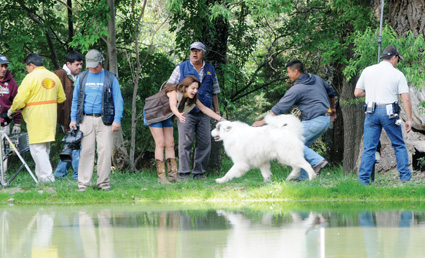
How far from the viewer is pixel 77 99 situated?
10.6m

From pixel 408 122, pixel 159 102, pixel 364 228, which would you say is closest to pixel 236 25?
pixel 159 102

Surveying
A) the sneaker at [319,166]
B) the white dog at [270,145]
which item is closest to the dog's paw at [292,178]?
the white dog at [270,145]

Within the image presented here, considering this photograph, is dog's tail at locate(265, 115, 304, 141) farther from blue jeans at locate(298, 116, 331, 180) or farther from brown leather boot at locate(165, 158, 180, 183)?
brown leather boot at locate(165, 158, 180, 183)

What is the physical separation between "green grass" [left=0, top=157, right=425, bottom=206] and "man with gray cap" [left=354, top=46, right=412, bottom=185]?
0.32 m

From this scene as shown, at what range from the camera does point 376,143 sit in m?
10.0

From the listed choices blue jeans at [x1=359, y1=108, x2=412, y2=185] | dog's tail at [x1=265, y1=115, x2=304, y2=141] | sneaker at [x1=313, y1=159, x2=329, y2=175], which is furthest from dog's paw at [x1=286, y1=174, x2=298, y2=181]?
blue jeans at [x1=359, y1=108, x2=412, y2=185]

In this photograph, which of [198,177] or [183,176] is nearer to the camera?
[183,176]

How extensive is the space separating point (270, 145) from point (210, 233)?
4.03 metres

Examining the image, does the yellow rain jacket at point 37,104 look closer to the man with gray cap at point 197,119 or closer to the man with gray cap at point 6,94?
the man with gray cap at point 6,94

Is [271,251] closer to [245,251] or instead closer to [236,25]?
[245,251]

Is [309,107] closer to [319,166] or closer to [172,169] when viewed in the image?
[319,166]

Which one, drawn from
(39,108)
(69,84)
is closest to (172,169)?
(39,108)

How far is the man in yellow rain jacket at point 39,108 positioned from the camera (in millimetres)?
11102

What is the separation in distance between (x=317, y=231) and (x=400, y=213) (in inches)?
73.4
